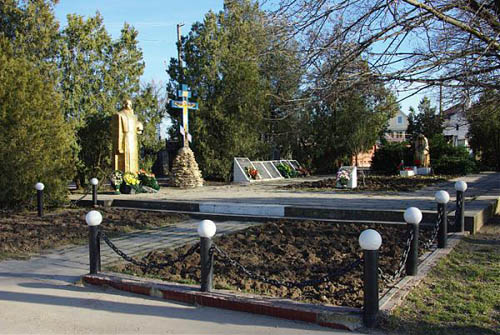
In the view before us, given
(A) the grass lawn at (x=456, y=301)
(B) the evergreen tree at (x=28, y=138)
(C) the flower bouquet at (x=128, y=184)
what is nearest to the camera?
(A) the grass lawn at (x=456, y=301)

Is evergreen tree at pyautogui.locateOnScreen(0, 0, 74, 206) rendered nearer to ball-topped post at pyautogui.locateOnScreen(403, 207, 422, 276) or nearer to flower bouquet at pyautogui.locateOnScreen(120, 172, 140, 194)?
flower bouquet at pyautogui.locateOnScreen(120, 172, 140, 194)

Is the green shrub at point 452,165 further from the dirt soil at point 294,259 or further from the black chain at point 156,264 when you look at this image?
the black chain at point 156,264

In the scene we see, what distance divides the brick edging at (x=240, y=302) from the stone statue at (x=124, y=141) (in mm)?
10487

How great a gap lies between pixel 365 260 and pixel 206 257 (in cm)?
170

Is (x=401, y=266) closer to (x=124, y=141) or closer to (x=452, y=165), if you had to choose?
(x=124, y=141)

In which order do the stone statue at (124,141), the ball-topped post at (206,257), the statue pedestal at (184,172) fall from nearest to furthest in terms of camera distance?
the ball-topped post at (206,257) < the stone statue at (124,141) < the statue pedestal at (184,172)

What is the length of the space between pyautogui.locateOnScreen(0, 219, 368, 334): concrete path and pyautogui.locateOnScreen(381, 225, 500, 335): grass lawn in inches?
31.3

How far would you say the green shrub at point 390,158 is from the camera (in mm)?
25719

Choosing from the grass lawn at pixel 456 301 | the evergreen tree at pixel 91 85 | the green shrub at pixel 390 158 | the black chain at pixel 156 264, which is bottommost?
the grass lawn at pixel 456 301

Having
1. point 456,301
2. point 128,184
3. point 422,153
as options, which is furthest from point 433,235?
point 422,153

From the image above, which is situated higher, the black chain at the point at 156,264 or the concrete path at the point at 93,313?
the black chain at the point at 156,264

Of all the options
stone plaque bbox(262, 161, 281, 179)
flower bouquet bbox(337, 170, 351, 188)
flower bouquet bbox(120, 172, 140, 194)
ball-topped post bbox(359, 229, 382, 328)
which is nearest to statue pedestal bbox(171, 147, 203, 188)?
flower bouquet bbox(120, 172, 140, 194)

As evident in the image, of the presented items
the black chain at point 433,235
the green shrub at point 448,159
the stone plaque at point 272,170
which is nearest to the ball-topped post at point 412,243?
the black chain at point 433,235

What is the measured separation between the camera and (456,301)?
4520 millimetres
